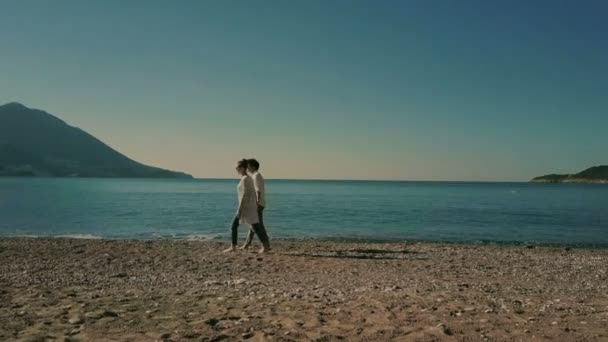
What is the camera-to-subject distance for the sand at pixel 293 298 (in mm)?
6418

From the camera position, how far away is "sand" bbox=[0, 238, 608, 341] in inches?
253

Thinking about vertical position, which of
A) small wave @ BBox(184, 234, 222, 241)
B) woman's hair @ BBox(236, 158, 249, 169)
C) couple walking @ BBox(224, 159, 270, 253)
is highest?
woman's hair @ BBox(236, 158, 249, 169)

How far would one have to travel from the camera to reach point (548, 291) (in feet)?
33.2

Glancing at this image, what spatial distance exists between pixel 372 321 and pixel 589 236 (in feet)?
89.5

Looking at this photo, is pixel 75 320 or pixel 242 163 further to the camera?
pixel 242 163

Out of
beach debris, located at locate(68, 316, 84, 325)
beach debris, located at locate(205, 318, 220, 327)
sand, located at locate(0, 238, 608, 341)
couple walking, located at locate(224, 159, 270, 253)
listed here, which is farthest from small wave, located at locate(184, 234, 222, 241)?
beach debris, located at locate(205, 318, 220, 327)

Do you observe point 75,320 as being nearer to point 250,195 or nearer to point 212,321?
point 212,321

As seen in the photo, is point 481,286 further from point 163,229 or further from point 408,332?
point 163,229

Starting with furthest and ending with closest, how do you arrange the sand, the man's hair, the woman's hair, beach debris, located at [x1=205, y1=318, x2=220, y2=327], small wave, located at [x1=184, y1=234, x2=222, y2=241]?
1. small wave, located at [x1=184, y1=234, x2=222, y2=241]
2. the man's hair
3. the woman's hair
4. beach debris, located at [x1=205, y1=318, x2=220, y2=327]
5. the sand

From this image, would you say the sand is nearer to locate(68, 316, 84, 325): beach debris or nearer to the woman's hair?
locate(68, 316, 84, 325): beach debris

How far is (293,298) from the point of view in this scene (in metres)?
8.65

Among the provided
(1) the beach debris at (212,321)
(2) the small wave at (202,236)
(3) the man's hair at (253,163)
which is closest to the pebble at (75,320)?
(1) the beach debris at (212,321)

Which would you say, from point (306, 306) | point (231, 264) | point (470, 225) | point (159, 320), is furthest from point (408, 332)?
point (470, 225)

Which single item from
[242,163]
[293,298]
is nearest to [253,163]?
[242,163]
